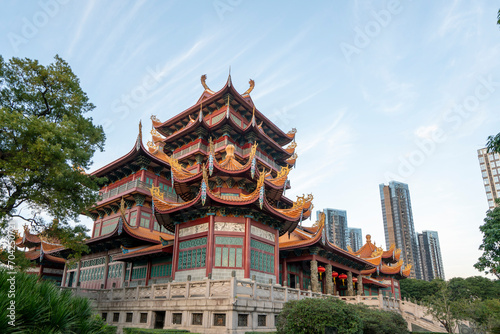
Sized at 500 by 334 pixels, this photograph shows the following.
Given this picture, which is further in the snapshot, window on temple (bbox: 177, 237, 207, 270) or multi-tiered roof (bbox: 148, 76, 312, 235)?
multi-tiered roof (bbox: 148, 76, 312, 235)

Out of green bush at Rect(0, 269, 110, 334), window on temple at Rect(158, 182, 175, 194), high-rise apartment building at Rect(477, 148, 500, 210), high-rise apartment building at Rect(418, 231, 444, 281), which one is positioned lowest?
green bush at Rect(0, 269, 110, 334)

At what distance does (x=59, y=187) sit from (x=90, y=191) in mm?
1557

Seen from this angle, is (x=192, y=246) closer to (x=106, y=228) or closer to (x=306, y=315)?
(x=306, y=315)

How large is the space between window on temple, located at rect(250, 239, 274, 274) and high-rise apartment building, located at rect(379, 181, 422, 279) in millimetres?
106333

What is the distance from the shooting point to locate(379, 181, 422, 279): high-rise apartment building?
11606 cm

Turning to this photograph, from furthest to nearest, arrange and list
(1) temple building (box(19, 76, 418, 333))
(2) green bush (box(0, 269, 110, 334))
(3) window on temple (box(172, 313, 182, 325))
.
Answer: (1) temple building (box(19, 76, 418, 333)) → (3) window on temple (box(172, 313, 182, 325)) → (2) green bush (box(0, 269, 110, 334))

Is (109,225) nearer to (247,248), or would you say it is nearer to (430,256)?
(247,248)

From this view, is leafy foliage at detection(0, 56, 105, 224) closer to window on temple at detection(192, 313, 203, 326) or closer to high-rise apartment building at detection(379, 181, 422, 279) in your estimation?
window on temple at detection(192, 313, 203, 326)

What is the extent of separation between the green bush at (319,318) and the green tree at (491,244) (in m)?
11.4

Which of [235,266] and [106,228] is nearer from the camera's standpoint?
[235,266]

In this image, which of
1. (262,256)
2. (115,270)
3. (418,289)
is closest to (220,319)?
(262,256)

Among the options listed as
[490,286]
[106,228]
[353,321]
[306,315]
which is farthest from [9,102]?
[490,286]

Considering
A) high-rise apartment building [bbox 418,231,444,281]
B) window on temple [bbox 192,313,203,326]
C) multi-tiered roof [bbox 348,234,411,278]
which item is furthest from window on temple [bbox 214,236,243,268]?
high-rise apartment building [bbox 418,231,444,281]

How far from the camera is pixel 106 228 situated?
33688 millimetres
